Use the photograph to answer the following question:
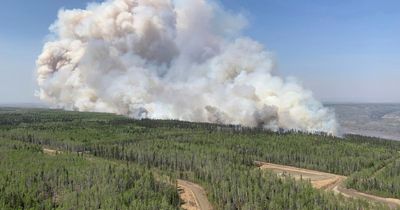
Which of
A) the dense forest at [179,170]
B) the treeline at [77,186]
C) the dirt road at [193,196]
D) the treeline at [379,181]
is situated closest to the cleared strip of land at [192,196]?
the dirt road at [193,196]

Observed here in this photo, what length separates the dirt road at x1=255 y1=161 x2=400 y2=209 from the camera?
361ft

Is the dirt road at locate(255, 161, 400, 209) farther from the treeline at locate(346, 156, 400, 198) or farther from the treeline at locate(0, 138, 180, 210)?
the treeline at locate(0, 138, 180, 210)

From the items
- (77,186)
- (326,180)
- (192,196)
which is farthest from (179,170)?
(326,180)

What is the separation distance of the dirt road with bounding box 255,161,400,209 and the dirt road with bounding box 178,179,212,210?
26501mm

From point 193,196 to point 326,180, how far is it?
4128 cm

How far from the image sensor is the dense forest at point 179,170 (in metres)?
97.8

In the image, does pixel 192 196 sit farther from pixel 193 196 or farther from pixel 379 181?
pixel 379 181

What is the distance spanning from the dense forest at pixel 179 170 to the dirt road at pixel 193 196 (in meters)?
1.97

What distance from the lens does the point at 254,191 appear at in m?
105

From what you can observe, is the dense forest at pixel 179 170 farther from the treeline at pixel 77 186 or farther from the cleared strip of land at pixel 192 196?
the cleared strip of land at pixel 192 196

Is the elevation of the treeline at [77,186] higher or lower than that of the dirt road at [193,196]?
higher

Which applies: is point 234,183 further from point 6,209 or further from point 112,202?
point 6,209

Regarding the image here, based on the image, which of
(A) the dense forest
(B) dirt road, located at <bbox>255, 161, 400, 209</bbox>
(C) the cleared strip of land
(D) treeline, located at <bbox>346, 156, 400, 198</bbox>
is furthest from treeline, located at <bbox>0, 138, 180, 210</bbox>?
(D) treeline, located at <bbox>346, 156, 400, 198</bbox>

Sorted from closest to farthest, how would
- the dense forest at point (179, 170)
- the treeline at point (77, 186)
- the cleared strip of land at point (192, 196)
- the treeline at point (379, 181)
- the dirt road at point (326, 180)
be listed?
1. the treeline at point (77, 186)
2. the dense forest at point (179, 170)
3. the cleared strip of land at point (192, 196)
4. the dirt road at point (326, 180)
5. the treeline at point (379, 181)
